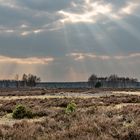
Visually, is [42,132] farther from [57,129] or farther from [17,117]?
[17,117]

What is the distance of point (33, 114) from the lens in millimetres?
29359

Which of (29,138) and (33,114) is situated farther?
(33,114)

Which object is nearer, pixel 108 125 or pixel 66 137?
pixel 66 137

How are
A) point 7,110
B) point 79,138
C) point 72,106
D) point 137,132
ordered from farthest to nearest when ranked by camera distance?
1. point 7,110
2. point 72,106
3. point 137,132
4. point 79,138

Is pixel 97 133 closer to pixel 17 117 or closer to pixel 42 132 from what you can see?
pixel 42 132

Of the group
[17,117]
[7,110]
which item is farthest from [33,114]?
[7,110]

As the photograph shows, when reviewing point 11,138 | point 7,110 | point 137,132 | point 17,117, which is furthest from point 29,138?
point 7,110

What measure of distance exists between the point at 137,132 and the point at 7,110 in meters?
20.5

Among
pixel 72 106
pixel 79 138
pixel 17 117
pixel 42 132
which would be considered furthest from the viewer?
pixel 72 106

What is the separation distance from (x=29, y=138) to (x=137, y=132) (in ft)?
13.7

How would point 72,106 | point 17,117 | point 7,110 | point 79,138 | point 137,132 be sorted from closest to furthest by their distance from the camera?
1. point 79,138
2. point 137,132
3. point 17,117
4. point 72,106
5. point 7,110

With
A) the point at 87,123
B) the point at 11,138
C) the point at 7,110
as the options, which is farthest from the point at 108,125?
the point at 7,110

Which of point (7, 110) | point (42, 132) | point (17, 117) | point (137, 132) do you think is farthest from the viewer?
point (7, 110)

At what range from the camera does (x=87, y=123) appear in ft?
61.4
